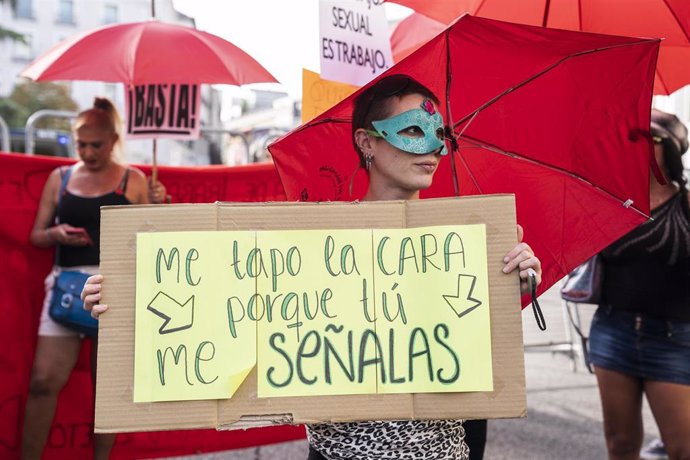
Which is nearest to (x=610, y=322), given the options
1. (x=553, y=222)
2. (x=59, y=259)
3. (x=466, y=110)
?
(x=553, y=222)

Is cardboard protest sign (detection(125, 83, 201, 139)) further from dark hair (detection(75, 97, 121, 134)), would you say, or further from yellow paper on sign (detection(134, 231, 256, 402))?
yellow paper on sign (detection(134, 231, 256, 402))

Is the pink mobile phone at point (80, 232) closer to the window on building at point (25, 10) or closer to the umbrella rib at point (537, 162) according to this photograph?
the umbrella rib at point (537, 162)

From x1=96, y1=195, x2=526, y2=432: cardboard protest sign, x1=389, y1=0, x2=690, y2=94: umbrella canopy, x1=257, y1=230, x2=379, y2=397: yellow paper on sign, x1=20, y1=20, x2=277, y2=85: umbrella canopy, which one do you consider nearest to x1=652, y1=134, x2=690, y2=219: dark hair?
x1=389, y1=0, x2=690, y2=94: umbrella canopy

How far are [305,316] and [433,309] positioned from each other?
0.32m

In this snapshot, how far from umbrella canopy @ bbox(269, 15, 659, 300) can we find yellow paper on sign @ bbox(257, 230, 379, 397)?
63 cm

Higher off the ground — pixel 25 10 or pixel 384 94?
pixel 25 10

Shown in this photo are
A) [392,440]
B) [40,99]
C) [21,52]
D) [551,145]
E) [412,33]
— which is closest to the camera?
[392,440]

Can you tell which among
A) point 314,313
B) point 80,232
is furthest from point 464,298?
point 80,232

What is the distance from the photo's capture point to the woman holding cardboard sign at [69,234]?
13.2ft

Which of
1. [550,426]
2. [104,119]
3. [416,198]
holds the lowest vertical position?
[550,426]

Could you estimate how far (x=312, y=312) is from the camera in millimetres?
1953

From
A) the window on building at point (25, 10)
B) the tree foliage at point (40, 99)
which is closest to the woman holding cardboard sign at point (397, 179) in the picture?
the tree foliage at point (40, 99)

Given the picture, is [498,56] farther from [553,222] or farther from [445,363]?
[445,363]

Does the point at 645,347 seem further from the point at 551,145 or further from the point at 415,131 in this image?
the point at 415,131
